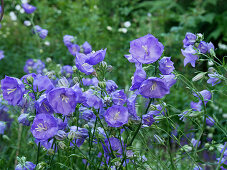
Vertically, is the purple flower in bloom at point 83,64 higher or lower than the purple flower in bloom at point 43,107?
higher

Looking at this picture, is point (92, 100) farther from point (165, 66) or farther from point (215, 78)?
point (215, 78)

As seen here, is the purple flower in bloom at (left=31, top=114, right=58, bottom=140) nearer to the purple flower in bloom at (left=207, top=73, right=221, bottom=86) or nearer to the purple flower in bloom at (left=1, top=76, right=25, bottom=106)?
the purple flower in bloom at (left=1, top=76, right=25, bottom=106)

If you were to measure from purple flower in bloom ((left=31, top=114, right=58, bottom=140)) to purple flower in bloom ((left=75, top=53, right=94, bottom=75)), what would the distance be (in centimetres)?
25

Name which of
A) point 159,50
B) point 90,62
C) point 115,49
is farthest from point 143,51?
point 115,49

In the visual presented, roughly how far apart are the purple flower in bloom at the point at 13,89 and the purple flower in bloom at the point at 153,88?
0.48 metres

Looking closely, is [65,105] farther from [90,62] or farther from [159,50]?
[159,50]

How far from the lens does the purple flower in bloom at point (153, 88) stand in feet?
3.82

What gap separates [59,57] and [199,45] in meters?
2.63

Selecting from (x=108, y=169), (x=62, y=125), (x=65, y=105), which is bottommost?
(x=108, y=169)

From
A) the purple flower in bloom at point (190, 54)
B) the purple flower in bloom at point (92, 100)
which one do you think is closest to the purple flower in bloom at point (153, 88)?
the purple flower in bloom at point (92, 100)

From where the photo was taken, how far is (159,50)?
120 cm

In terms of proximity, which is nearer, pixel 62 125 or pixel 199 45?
pixel 62 125

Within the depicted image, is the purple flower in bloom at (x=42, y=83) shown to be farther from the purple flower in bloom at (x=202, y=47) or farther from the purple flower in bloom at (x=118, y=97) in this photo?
the purple flower in bloom at (x=202, y=47)

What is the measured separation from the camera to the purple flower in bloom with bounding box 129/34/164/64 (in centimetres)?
120
